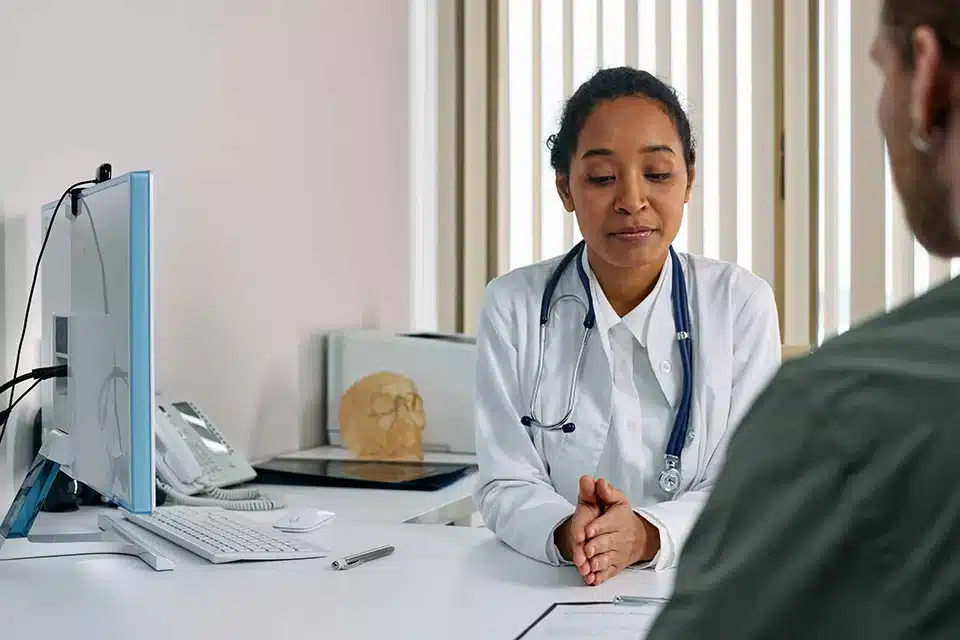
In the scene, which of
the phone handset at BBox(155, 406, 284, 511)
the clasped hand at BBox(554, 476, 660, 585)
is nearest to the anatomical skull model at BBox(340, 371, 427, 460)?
the phone handset at BBox(155, 406, 284, 511)

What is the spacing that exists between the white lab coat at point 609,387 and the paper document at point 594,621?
387mm

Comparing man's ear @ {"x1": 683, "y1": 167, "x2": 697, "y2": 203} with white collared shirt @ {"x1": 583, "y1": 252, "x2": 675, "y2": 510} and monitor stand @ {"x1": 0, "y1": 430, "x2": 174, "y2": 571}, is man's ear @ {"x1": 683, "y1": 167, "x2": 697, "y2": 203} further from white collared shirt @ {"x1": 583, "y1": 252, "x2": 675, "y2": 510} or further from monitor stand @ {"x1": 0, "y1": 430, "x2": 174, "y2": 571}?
monitor stand @ {"x1": 0, "y1": 430, "x2": 174, "y2": 571}

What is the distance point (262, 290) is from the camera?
101 inches

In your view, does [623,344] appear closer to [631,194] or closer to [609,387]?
[609,387]

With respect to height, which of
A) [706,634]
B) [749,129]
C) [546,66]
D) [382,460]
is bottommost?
[382,460]

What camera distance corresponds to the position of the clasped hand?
4.52 feet

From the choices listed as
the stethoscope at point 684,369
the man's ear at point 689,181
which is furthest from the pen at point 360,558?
the man's ear at point 689,181

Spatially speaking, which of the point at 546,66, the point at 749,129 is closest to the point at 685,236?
the point at 749,129

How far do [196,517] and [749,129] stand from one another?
6.96 feet

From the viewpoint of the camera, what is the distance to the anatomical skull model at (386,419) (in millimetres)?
2549

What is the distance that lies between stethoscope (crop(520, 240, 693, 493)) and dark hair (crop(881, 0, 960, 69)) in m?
1.17

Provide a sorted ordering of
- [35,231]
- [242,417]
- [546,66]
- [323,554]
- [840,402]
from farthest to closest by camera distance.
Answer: [546,66], [242,417], [35,231], [323,554], [840,402]

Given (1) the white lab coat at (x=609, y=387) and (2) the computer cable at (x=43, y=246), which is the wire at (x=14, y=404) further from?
(1) the white lab coat at (x=609, y=387)

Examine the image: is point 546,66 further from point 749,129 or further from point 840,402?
point 840,402
